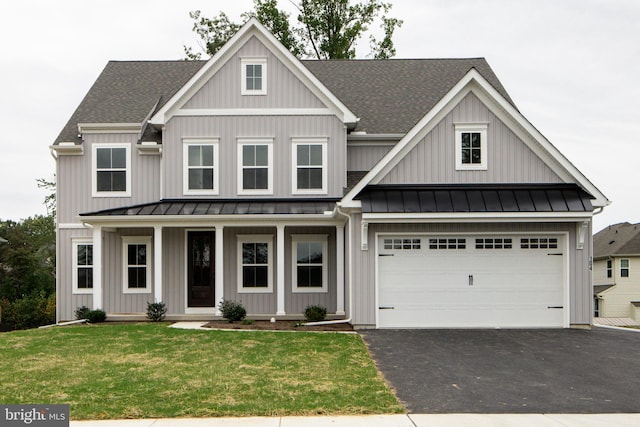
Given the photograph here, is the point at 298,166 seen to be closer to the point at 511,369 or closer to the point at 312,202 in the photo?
the point at 312,202

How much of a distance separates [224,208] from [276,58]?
194 inches

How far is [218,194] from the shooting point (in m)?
17.4

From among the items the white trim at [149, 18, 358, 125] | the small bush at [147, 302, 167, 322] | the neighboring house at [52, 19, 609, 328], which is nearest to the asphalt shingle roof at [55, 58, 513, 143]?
the neighboring house at [52, 19, 609, 328]

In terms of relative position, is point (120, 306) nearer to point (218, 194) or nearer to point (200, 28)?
point (218, 194)

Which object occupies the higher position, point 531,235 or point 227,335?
point 531,235

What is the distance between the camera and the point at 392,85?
20859 mm

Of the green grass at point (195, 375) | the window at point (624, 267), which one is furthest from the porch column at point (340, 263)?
the window at point (624, 267)

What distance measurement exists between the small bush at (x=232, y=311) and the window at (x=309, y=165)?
4027mm

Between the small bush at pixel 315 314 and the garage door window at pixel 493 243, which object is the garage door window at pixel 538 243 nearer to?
the garage door window at pixel 493 243

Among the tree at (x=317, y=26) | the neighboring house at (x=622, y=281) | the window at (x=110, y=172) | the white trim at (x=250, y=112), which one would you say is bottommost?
the neighboring house at (x=622, y=281)

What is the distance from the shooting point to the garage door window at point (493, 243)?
14.6 m

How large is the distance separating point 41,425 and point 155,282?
9.81 m

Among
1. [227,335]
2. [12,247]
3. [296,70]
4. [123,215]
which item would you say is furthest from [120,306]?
[12,247]

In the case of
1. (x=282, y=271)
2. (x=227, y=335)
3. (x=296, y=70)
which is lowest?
(x=227, y=335)
